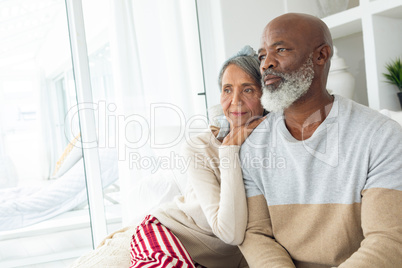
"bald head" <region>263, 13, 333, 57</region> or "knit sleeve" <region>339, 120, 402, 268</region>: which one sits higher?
"bald head" <region>263, 13, 333, 57</region>

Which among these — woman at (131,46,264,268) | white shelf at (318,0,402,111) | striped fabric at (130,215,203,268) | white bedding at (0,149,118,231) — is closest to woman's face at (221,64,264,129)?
woman at (131,46,264,268)

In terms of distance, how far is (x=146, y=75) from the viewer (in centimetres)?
280

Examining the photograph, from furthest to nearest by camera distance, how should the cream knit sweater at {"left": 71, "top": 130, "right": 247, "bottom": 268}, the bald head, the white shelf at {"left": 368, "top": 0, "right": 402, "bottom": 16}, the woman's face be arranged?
the white shelf at {"left": 368, "top": 0, "right": 402, "bottom": 16}
the woman's face
the cream knit sweater at {"left": 71, "top": 130, "right": 247, "bottom": 268}
the bald head

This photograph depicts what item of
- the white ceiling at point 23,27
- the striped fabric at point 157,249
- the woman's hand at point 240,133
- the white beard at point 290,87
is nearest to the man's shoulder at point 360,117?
the white beard at point 290,87

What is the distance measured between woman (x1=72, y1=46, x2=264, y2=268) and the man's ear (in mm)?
293

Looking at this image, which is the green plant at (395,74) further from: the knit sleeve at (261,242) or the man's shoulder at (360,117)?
the knit sleeve at (261,242)

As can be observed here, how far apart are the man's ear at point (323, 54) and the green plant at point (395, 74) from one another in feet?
3.36

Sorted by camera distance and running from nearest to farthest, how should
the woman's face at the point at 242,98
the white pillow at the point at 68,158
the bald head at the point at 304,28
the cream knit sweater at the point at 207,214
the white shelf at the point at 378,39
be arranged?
the bald head at the point at 304,28
the cream knit sweater at the point at 207,214
the woman's face at the point at 242,98
the white shelf at the point at 378,39
the white pillow at the point at 68,158

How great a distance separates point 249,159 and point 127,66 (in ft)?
5.37

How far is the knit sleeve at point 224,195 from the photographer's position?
130 cm

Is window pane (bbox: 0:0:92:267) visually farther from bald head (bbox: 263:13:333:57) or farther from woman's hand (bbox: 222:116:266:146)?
bald head (bbox: 263:13:333:57)

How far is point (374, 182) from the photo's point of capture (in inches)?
→ 42.9

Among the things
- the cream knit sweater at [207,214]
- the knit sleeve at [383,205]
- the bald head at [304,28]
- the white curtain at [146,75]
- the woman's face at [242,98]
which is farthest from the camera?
the white curtain at [146,75]

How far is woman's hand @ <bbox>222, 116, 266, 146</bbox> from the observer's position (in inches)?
54.8
